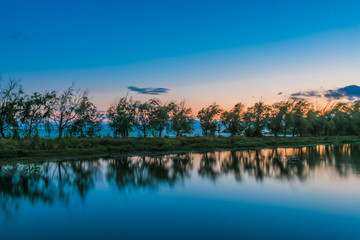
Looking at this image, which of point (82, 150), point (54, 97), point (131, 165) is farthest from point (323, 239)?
point (54, 97)

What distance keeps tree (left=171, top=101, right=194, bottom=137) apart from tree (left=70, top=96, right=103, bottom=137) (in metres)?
9.41

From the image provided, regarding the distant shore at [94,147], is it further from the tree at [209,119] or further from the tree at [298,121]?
the tree at [298,121]

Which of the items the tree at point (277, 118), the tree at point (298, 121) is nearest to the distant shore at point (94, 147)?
the tree at point (277, 118)

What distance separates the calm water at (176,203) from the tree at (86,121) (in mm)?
11927

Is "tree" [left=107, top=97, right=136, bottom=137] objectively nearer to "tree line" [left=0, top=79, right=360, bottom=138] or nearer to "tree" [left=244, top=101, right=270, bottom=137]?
"tree line" [left=0, top=79, right=360, bottom=138]

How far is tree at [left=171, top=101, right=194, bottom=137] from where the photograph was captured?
30469mm

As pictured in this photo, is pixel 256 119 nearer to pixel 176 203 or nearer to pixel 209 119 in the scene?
pixel 209 119

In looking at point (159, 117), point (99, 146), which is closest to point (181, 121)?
point (159, 117)

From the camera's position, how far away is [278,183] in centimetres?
1066

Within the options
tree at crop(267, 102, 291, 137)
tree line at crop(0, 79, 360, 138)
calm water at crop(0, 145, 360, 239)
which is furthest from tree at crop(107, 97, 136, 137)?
tree at crop(267, 102, 291, 137)

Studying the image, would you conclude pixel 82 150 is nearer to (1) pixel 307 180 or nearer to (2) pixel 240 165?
(2) pixel 240 165

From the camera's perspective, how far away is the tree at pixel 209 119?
117 ft

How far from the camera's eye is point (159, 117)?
94.4 ft

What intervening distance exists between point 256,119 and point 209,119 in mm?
10794
